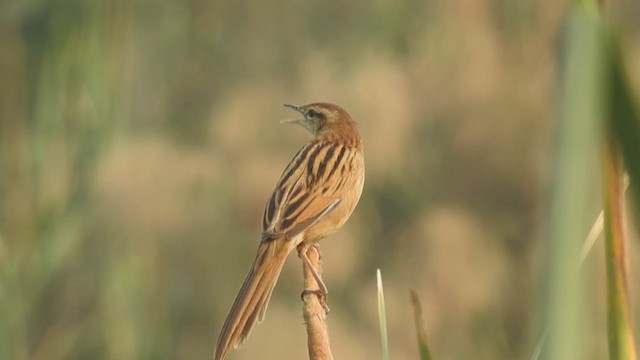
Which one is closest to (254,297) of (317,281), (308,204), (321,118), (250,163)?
(317,281)

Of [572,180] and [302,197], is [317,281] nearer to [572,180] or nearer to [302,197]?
[302,197]

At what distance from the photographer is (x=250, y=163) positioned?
6082mm

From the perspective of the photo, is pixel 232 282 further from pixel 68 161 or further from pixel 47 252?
pixel 47 252

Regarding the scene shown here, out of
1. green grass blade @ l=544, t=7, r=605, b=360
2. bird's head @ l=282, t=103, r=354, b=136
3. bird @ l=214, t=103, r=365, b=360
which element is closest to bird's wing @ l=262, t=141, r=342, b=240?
bird @ l=214, t=103, r=365, b=360

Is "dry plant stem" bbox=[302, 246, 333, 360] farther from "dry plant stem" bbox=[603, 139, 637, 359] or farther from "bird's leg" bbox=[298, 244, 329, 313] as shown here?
"dry plant stem" bbox=[603, 139, 637, 359]

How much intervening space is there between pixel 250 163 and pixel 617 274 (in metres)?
5.08

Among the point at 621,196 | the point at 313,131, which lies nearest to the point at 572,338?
the point at 621,196

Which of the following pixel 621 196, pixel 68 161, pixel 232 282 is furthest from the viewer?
pixel 232 282

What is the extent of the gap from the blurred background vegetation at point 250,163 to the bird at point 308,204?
1366 millimetres

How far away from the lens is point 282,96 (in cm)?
653

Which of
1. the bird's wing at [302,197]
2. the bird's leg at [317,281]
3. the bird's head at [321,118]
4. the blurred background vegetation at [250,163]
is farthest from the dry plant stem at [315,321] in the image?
the blurred background vegetation at [250,163]

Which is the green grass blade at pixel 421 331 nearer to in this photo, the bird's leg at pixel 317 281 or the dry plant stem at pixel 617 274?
the dry plant stem at pixel 617 274

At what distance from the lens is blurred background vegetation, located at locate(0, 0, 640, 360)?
4730 millimetres

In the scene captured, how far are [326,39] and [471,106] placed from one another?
113cm
